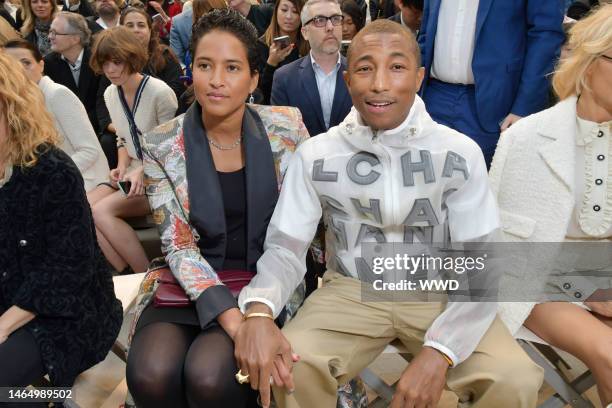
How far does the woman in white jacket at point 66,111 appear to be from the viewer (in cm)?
334

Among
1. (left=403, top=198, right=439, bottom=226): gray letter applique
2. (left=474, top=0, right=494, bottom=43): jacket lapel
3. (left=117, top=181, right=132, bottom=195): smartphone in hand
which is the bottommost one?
(left=117, top=181, right=132, bottom=195): smartphone in hand

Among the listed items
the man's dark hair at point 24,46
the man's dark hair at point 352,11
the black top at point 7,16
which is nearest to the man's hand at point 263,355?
the man's dark hair at point 24,46

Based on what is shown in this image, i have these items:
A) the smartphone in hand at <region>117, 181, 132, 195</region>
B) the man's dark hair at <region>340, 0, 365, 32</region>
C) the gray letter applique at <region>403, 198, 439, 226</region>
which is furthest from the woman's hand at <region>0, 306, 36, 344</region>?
the man's dark hair at <region>340, 0, 365, 32</region>

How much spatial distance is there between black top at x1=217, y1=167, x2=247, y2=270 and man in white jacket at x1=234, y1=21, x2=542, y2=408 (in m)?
0.15

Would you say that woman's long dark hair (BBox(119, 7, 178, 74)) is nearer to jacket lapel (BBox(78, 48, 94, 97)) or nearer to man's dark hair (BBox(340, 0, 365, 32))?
jacket lapel (BBox(78, 48, 94, 97))

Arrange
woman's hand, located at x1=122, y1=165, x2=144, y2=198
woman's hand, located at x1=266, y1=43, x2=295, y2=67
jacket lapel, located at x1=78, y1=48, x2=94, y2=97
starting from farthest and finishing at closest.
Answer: jacket lapel, located at x1=78, y1=48, x2=94, y2=97 < woman's hand, located at x1=266, y1=43, x2=295, y2=67 < woman's hand, located at x1=122, y1=165, x2=144, y2=198

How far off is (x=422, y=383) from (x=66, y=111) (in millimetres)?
2400

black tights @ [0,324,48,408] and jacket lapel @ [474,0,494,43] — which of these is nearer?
black tights @ [0,324,48,408]

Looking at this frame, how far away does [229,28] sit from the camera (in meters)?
2.17

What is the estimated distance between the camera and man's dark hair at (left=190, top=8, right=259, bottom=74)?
7.12 ft

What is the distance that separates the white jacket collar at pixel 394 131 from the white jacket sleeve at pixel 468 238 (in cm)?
19

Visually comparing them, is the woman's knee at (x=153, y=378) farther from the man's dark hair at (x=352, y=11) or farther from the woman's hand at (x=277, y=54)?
the man's dark hair at (x=352, y=11)

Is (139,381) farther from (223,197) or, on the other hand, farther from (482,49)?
(482,49)

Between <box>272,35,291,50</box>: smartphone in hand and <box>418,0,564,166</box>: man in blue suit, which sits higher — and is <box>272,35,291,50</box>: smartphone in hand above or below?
below
